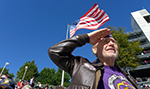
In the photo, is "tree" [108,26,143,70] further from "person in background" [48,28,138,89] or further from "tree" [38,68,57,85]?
"tree" [38,68,57,85]

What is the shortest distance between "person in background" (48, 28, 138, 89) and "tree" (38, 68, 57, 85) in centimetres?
3682

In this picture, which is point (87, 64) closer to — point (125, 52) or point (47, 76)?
point (125, 52)

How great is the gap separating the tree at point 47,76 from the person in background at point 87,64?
3682 cm

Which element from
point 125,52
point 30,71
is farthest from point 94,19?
point 30,71

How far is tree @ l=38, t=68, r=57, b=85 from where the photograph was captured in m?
35.1

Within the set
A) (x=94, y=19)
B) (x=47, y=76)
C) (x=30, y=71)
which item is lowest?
(x=47, y=76)

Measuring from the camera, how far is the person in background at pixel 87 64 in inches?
50.4

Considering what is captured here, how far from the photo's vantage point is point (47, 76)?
3672 centimetres

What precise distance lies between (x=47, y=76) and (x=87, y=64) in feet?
128

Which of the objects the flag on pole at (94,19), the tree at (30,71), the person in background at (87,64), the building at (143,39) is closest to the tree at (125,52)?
the building at (143,39)

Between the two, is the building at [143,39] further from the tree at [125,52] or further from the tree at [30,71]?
the tree at [30,71]

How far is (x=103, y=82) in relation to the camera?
1.41 meters

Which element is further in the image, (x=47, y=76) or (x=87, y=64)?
(x=47, y=76)

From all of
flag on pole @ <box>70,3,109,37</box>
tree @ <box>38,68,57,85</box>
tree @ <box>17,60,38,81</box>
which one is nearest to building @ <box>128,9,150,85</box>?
flag on pole @ <box>70,3,109,37</box>
